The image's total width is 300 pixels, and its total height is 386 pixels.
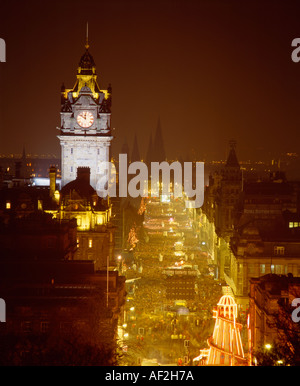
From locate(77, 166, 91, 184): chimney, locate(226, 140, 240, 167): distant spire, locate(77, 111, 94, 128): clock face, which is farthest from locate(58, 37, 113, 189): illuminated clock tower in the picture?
locate(226, 140, 240, 167): distant spire

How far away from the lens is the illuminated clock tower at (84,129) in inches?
3383

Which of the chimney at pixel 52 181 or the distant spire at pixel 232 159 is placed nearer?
the chimney at pixel 52 181

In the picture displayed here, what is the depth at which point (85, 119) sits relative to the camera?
86.4 metres

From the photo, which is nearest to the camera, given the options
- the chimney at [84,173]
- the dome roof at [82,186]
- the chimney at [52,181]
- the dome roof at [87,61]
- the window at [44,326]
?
the window at [44,326]

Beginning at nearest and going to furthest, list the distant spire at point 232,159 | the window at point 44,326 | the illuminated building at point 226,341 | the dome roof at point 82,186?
1. the illuminated building at point 226,341
2. the window at point 44,326
3. the dome roof at point 82,186
4. the distant spire at point 232,159

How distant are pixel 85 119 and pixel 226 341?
50.1m

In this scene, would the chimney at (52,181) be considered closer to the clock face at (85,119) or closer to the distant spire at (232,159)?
the clock face at (85,119)

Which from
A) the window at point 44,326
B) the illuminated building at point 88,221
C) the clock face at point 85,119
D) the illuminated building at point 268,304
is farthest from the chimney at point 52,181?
the window at point 44,326

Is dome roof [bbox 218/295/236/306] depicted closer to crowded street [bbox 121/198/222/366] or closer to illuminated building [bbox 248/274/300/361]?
illuminated building [bbox 248/274/300/361]

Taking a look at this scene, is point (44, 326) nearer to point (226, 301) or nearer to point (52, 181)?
point (226, 301)

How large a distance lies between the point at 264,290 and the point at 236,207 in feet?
143

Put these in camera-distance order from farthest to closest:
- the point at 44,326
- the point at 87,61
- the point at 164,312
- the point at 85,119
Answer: the point at 87,61
the point at 85,119
the point at 164,312
the point at 44,326

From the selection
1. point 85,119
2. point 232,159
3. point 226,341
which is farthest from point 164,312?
point 232,159
